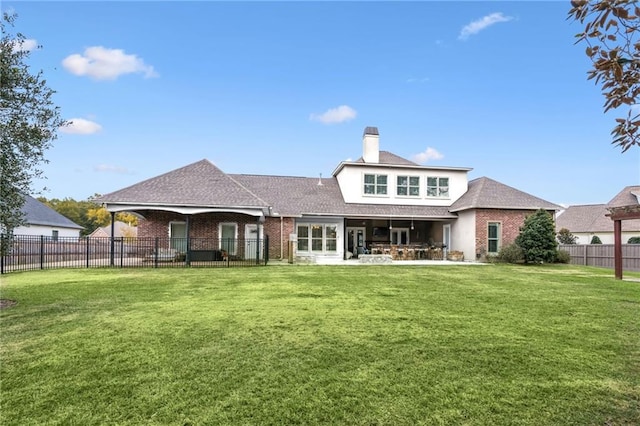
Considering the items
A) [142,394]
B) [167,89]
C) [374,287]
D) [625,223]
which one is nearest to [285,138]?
[167,89]

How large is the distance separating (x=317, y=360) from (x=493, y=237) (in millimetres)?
20215

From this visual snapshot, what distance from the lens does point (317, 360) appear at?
15.0 ft

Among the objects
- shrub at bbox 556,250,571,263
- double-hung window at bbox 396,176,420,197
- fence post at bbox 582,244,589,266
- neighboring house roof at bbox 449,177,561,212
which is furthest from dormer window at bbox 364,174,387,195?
fence post at bbox 582,244,589,266

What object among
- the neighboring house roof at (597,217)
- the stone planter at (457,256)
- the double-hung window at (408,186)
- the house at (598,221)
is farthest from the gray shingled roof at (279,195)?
the neighboring house roof at (597,217)

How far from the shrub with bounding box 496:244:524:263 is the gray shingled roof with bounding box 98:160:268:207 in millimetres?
13359

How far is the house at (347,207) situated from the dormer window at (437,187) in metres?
0.07

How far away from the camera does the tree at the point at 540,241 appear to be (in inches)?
776

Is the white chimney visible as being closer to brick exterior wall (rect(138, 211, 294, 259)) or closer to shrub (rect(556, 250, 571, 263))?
brick exterior wall (rect(138, 211, 294, 259))

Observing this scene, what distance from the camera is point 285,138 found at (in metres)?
26.5

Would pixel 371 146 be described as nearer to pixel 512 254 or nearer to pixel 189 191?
pixel 512 254

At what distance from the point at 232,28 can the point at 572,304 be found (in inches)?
635

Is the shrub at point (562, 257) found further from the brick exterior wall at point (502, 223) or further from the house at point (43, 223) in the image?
the house at point (43, 223)

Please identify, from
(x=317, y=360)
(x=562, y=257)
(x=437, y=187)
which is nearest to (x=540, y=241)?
(x=562, y=257)

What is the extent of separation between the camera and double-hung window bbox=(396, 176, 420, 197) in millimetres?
24656
